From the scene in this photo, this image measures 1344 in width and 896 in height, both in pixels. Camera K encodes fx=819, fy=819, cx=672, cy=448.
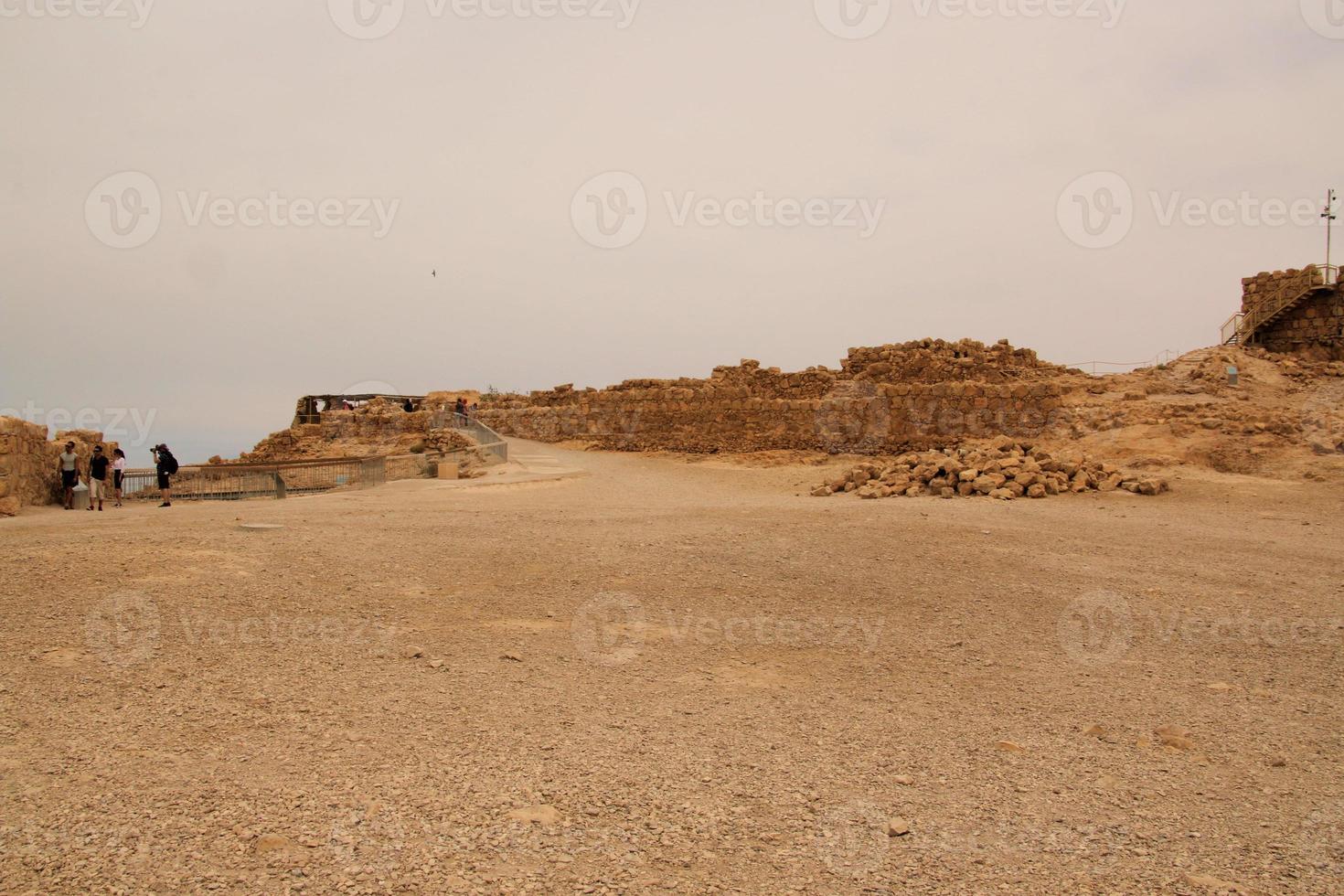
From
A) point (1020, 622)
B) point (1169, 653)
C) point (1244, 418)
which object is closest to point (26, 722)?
point (1020, 622)

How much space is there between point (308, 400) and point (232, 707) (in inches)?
1307

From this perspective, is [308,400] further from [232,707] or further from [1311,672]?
[1311,672]

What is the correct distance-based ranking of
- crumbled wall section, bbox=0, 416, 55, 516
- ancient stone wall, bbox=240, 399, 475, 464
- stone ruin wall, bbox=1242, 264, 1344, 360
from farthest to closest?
ancient stone wall, bbox=240, 399, 475, 464 < stone ruin wall, bbox=1242, 264, 1344, 360 < crumbled wall section, bbox=0, 416, 55, 516

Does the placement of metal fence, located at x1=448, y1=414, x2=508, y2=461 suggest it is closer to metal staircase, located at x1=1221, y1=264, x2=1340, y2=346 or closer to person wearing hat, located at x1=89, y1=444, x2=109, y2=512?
person wearing hat, located at x1=89, y1=444, x2=109, y2=512

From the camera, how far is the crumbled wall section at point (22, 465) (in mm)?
12062

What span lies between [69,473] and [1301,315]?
32.5 meters

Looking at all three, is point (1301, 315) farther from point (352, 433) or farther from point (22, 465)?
point (22, 465)

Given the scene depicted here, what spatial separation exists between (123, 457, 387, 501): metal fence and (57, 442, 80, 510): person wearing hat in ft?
6.57

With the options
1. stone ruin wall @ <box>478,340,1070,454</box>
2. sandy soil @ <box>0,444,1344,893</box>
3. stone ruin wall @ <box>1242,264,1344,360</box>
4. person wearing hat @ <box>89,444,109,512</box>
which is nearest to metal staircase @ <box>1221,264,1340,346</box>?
stone ruin wall @ <box>1242,264,1344,360</box>

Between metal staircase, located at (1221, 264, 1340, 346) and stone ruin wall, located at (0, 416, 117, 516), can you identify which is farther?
metal staircase, located at (1221, 264, 1340, 346)

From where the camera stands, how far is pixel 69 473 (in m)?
13.6

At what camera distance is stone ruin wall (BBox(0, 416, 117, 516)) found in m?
12.1

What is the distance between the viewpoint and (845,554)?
8391 millimetres

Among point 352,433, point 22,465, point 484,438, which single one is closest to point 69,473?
point 22,465
